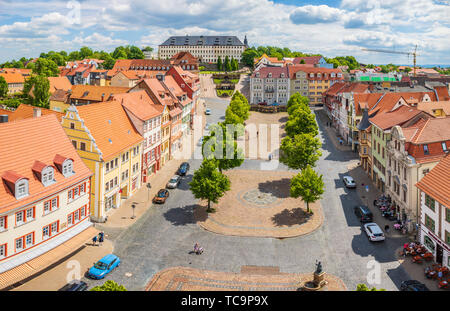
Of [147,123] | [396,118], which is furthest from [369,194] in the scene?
[147,123]

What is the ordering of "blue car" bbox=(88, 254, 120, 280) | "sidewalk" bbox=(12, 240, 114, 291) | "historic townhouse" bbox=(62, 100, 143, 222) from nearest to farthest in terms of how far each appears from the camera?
"sidewalk" bbox=(12, 240, 114, 291) < "blue car" bbox=(88, 254, 120, 280) < "historic townhouse" bbox=(62, 100, 143, 222)

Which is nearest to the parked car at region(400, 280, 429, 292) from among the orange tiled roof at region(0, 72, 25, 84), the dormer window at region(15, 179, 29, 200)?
the dormer window at region(15, 179, 29, 200)

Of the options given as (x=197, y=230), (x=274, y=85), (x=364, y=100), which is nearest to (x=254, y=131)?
A: (x=364, y=100)

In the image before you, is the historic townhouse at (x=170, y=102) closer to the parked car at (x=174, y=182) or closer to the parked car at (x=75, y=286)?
the parked car at (x=174, y=182)

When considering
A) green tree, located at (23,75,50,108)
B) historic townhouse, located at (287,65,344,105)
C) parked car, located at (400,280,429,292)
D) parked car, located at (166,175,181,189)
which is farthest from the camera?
historic townhouse, located at (287,65,344,105)

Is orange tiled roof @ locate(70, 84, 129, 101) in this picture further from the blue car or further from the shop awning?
the blue car

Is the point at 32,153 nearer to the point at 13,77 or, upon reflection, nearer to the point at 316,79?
the point at 316,79

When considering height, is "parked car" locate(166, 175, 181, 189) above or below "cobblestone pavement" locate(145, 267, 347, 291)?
above
